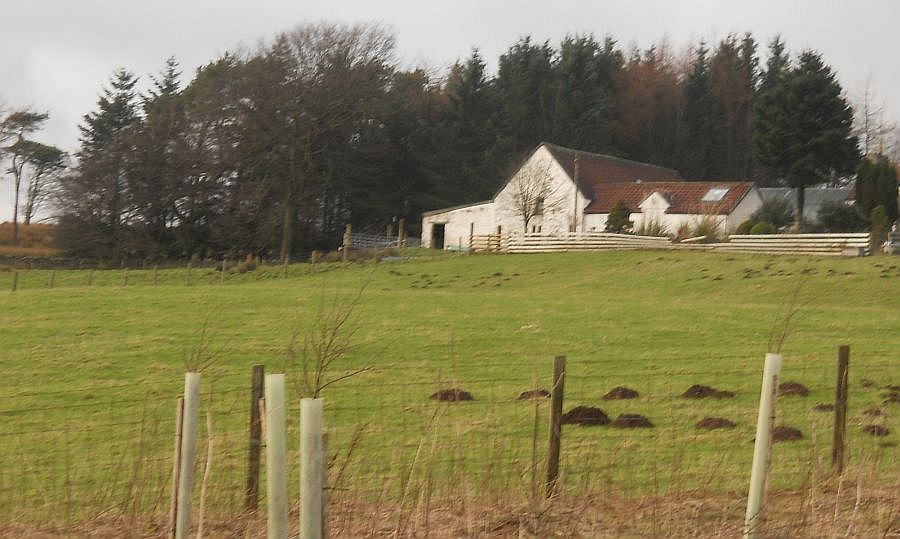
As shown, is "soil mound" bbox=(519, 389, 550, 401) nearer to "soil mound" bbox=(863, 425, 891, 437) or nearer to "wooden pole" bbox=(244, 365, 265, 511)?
"soil mound" bbox=(863, 425, 891, 437)

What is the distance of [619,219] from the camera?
187 ft

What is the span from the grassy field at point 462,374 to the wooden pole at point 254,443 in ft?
1.01

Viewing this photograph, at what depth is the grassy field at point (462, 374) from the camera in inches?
344

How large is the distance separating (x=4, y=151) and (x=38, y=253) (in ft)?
34.9

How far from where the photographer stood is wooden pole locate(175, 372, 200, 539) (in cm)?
529

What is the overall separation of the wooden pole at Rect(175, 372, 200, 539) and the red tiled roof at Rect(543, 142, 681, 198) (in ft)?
193

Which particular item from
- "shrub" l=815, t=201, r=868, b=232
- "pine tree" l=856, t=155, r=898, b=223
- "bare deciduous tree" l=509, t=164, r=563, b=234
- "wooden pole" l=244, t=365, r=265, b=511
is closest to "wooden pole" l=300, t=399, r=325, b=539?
"wooden pole" l=244, t=365, r=265, b=511

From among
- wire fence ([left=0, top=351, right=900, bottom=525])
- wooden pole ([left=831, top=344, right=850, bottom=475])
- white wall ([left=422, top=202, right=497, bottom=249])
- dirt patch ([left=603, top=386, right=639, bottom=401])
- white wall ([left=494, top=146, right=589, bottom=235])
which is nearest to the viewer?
wire fence ([left=0, top=351, right=900, bottom=525])

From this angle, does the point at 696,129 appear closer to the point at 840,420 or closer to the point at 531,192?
the point at 531,192

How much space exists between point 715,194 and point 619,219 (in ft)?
20.9

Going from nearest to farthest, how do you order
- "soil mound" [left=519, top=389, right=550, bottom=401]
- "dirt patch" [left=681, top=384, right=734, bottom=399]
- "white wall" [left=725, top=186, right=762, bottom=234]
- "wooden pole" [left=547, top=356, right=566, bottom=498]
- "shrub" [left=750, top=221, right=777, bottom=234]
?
"wooden pole" [left=547, top=356, right=566, bottom=498]
"soil mound" [left=519, top=389, right=550, bottom=401]
"dirt patch" [left=681, top=384, right=734, bottom=399]
"shrub" [left=750, top=221, right=777, bottom=234]
"white wall" [left=725, top=186, right=762, bottom=234]

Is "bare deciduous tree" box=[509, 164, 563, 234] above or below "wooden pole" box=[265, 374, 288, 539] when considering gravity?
above

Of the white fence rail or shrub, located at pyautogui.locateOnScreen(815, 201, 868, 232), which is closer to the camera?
the white fence rail

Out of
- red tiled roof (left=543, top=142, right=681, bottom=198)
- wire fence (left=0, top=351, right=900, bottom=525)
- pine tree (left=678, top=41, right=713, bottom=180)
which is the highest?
pine tree (left=678, top=41, right=713, bottom=180)
